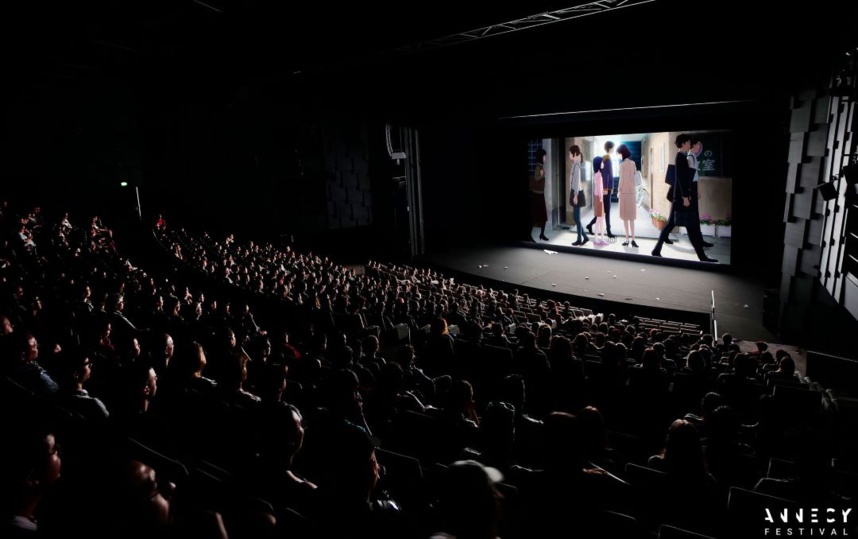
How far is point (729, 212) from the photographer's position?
47.2 feet

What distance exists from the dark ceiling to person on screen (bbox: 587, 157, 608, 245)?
365cm

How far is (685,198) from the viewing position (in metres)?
14.2

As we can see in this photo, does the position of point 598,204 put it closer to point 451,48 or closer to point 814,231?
point 451,48

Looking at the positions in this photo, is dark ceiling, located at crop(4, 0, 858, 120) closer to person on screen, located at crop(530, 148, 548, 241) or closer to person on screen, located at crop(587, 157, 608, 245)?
person on screen, located at crop(530, 148, 548, 241)

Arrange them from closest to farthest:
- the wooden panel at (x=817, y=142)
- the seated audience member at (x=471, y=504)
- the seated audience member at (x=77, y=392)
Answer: the seated audience member at (x=471, y=504) < the seated audience member at (x=77, y=392) < the wooden panel at (x=817, y=142)

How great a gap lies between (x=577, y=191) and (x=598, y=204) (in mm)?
871

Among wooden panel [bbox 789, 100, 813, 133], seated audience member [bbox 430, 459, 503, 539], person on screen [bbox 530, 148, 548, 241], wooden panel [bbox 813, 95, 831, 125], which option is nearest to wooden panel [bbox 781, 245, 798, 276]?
wooden panel [bbox 789, 100, 813, 133]

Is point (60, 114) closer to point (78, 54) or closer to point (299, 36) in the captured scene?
point (78, 54)

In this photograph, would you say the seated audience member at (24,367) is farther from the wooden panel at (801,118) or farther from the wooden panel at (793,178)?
the wooden panel at (793,178)
